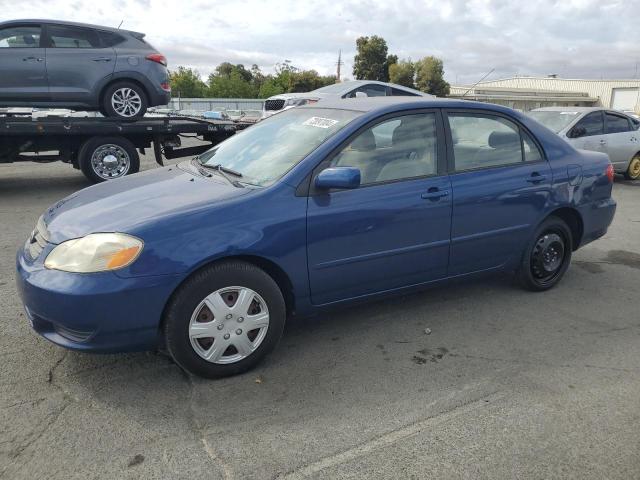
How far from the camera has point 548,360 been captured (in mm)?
3328

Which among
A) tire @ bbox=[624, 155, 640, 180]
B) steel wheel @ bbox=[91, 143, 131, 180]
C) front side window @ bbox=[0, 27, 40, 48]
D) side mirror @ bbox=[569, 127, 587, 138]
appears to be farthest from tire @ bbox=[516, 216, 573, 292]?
tire @ bbox=[624, 155, 640, 180]

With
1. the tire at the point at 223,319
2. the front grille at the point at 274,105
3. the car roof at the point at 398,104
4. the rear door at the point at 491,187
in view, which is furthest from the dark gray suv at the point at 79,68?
the tire at the point at 223,319

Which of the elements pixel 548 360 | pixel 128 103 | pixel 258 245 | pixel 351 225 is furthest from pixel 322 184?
pixel 128 103

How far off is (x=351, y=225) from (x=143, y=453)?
1.69m

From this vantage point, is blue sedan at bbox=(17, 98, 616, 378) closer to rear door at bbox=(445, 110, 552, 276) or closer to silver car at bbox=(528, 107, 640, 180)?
rear door at bbox=(445, 110, 552, 276)

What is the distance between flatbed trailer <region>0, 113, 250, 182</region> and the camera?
26.4 feet

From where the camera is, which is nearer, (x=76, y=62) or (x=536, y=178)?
(x=536, y=178)

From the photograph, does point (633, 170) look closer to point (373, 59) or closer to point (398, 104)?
point (398, 104)

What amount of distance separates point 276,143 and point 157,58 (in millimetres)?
6239

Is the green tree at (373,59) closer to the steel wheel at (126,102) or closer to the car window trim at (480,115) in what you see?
the steel wheel at (126,102)

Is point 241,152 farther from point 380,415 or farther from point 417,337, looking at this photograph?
point 380,415

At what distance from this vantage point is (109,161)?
868 centimetres

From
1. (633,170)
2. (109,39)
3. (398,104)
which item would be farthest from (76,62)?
(633,170)

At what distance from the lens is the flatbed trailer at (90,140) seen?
805 cm
